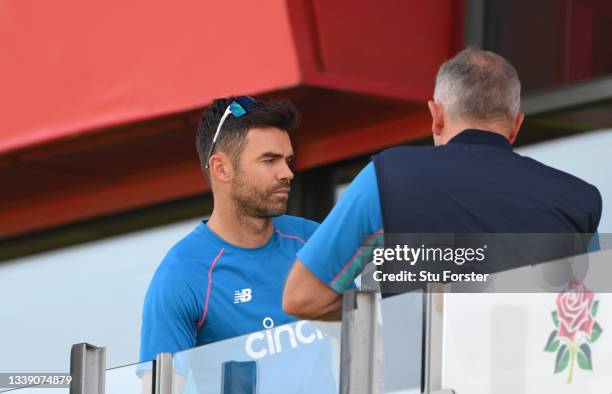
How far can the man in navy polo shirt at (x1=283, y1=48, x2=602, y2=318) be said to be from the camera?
301 centimetres

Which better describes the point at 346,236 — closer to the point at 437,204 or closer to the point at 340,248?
the point at 340,248

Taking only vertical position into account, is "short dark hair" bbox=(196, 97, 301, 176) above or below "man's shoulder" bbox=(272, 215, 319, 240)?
above

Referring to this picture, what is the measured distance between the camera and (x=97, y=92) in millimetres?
6828

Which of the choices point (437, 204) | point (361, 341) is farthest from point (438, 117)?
point (361, 341)

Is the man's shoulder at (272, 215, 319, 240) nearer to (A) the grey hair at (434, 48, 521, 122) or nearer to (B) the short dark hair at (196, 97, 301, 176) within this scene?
(B) the short dark hair at (196, 97, 301, 176)

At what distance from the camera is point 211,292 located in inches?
152

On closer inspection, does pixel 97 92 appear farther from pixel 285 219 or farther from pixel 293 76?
pixel 285 219

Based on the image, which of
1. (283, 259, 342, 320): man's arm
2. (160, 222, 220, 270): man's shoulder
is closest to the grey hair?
(283, 259, 342, 320): man's arm

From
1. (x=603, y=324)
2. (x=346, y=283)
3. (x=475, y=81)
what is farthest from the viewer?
(x=475, y=81)

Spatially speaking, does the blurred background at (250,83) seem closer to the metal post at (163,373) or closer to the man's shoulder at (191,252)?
the man's shoulder at (191,252)

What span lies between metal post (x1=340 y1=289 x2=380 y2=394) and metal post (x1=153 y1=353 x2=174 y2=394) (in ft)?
2.00

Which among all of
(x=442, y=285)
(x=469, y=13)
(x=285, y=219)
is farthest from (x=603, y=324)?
(x=469, y=13)

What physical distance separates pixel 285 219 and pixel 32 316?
15.8ft

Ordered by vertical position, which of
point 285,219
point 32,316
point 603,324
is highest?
point 32,316
